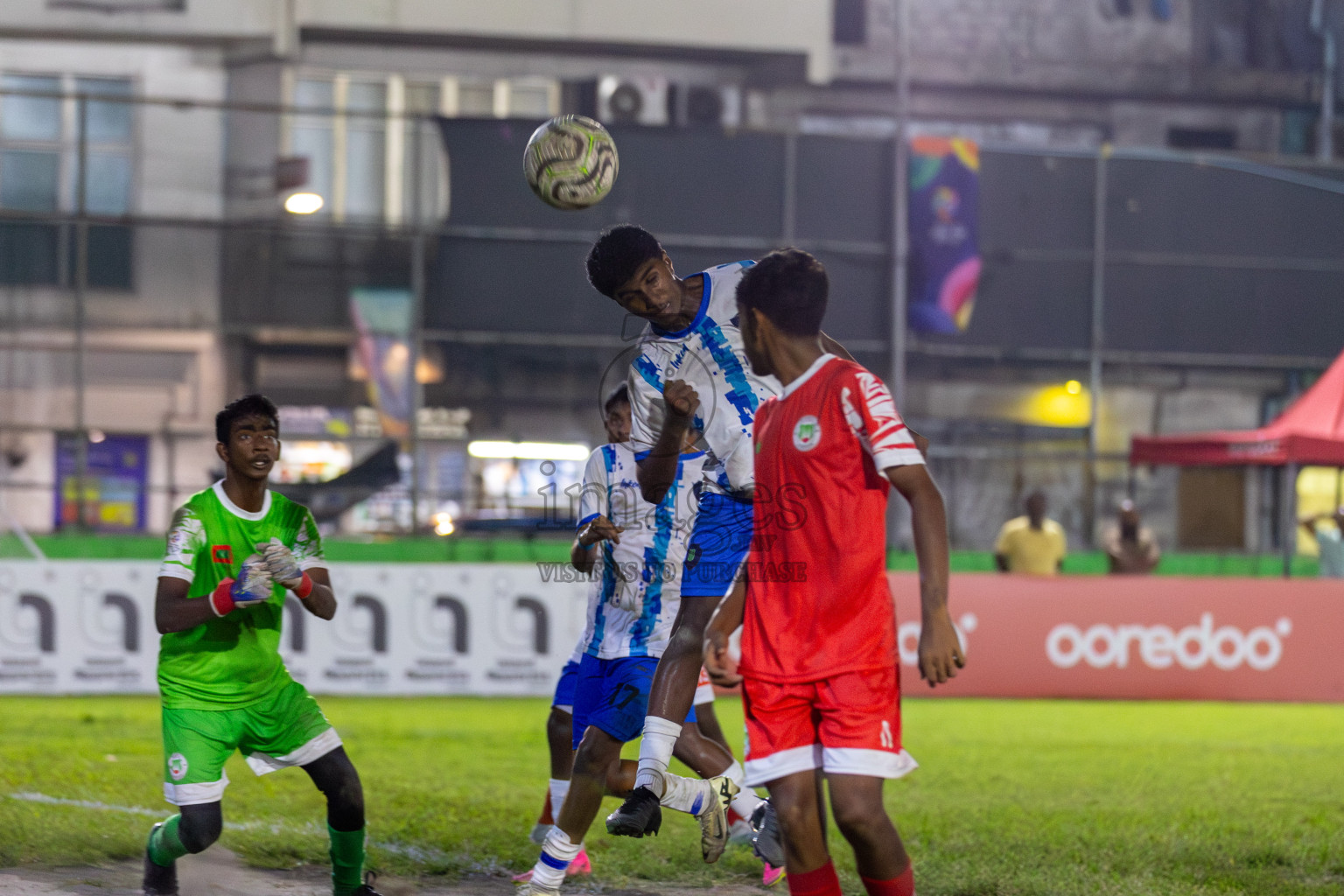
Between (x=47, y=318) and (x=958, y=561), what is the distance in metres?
12.3

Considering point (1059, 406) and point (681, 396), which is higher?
point (1059, 406)

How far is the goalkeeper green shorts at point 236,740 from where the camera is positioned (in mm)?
5457

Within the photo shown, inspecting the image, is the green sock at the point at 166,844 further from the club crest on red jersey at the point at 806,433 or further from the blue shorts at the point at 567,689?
the club crest on red jersey at the point at 806,433

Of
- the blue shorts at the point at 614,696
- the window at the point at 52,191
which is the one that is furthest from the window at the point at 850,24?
the blue shorts at the point at 614,696

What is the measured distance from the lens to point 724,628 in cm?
472

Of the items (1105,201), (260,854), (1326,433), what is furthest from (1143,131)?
(260,854)

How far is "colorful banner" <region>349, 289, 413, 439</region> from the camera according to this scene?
21547 millimetres

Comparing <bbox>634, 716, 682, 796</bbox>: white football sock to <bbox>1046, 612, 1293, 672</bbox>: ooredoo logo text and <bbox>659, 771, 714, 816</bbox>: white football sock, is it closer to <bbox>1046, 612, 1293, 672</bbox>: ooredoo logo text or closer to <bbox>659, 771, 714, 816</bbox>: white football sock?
<bbox>659, 771, 714, 816</bbox>: white football sock

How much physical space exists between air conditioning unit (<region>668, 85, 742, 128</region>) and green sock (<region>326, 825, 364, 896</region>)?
2233 cm

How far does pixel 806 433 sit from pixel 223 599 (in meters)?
2.15

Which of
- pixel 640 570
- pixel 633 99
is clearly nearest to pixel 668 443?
pixel 640 570

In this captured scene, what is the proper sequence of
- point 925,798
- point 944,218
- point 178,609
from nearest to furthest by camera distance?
point 178,609, point 925,798, point 944,218

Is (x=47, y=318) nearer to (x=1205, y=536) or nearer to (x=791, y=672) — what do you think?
(x=1205, y=536)

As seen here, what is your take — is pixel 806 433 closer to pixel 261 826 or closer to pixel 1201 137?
pixel 261 826
